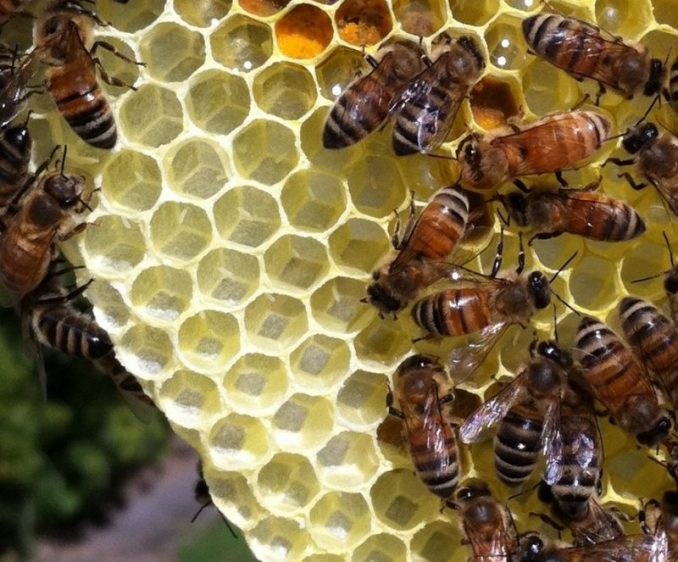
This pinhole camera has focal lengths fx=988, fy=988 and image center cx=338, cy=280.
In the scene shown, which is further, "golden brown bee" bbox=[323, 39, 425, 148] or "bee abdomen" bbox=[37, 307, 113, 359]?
"bee abdomen" bbox=[37, 307, 113, 359]

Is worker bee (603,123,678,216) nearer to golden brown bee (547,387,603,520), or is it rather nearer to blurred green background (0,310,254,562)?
golden brown bee (547,387,603,520)

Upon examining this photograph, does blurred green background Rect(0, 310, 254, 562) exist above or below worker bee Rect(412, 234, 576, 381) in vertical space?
below

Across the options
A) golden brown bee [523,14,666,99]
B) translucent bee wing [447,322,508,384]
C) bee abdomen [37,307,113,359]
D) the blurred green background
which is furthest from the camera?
the blurred green background

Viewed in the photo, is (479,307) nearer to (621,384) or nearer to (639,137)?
(621,384)

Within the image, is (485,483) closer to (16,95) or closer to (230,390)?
(230,390)

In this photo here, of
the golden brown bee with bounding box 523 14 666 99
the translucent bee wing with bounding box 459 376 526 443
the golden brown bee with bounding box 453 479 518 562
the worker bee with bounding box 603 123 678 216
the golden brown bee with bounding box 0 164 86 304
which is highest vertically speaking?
the golden brown bee with bounding box 523 14 666 99

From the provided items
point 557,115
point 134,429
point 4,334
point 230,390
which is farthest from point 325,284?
point 134,429

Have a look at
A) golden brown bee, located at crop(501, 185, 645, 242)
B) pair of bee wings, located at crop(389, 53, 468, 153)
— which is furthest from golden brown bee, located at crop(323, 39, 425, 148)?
golden brown bee, located at crop(501, 185, 645, 242)
